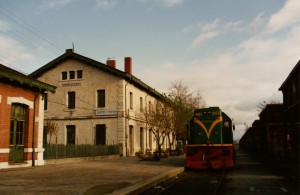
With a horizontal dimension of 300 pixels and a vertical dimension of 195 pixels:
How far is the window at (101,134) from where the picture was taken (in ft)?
95.8

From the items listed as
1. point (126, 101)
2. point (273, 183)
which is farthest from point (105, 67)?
point (273, 183)

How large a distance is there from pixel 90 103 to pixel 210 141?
643 inches

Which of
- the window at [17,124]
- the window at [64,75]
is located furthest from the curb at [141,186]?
the window at [64,75]

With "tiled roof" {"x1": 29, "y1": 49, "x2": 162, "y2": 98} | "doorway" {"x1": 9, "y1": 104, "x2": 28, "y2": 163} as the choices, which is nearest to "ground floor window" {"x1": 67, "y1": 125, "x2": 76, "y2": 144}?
"tiled roof" {"x1": 29, "y1": 49, "x2": 162, "y2": 98}

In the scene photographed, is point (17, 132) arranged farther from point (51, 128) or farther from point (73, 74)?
point (73, 74)

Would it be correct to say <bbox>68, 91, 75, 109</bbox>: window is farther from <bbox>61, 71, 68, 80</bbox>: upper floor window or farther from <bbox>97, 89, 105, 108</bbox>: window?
<bbox>97, 89, 105, 108</bbox>: window

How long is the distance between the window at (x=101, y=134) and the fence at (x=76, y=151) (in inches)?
82.1

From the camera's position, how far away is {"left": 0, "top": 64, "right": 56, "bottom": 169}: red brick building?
1505cm

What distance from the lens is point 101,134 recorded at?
29.3 m

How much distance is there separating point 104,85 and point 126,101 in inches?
101

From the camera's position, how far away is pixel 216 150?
51.0ft

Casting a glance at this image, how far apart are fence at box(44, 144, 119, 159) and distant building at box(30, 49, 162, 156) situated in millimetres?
1880

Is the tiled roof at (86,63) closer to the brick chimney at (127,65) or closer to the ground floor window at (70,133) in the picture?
the brick chimney at (127,65)

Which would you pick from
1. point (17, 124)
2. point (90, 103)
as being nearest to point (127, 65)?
point (90, 103)
